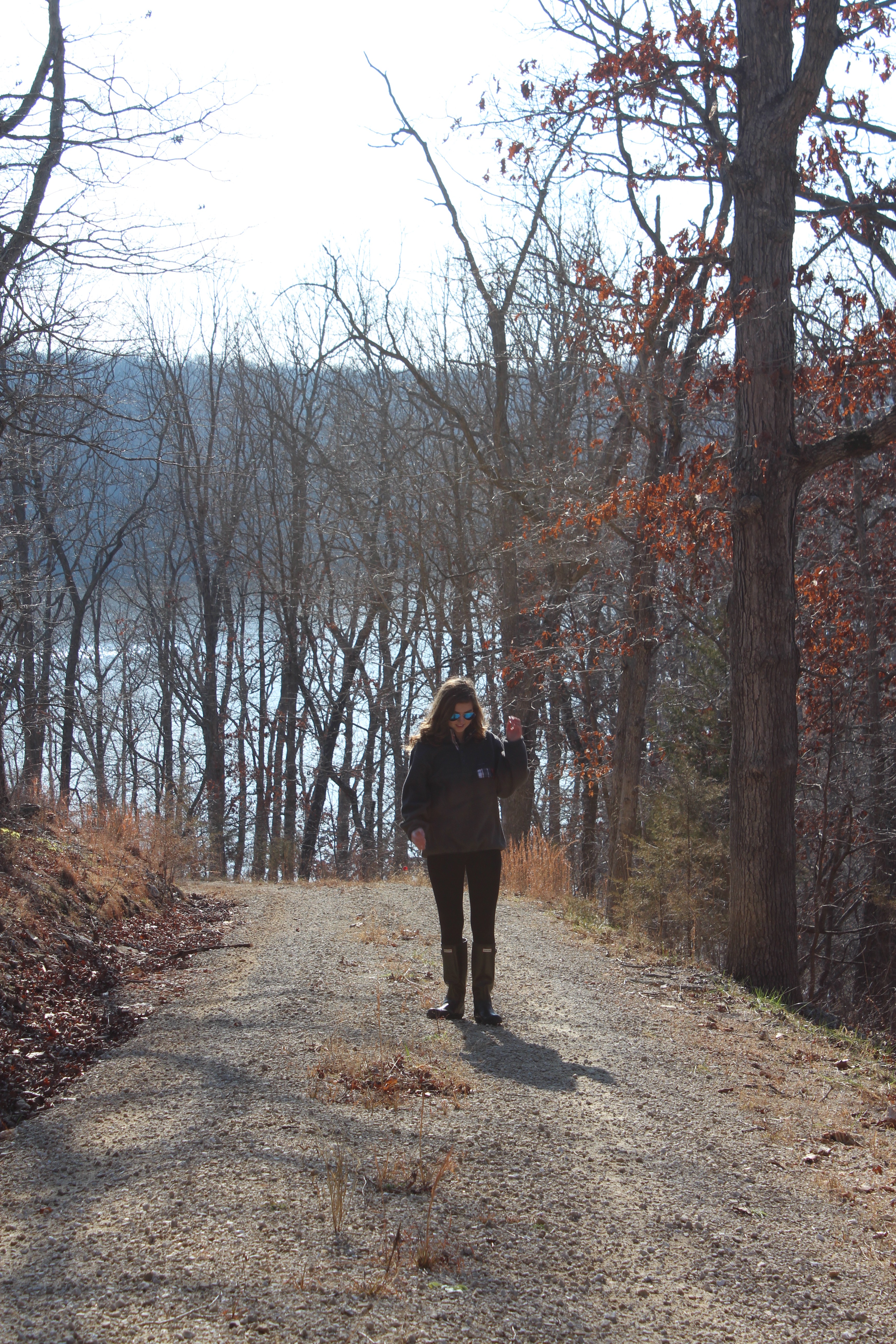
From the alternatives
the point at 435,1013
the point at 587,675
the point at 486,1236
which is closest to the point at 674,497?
the point at 435,1013

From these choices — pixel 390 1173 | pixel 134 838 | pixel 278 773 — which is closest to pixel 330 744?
pixel 278 773

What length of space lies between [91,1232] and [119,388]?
9.42 m

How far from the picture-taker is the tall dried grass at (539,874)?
13719 millimetres

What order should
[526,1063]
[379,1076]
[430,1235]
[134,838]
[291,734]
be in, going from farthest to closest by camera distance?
[291,734] < [134,838] < [526,1063] < [379,1076] < [430,1235]

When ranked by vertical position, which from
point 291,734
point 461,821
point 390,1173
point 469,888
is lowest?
point 390,1173

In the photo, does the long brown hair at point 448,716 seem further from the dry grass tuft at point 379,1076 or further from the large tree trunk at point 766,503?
the large tree trunk at point 766,503

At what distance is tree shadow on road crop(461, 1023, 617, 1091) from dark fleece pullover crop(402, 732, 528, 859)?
1114mm

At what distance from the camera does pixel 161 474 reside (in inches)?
1378

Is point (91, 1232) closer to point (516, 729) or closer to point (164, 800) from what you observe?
point (516, 729)

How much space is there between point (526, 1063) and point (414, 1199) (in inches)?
74.6

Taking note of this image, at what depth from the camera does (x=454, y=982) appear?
6.34 meters

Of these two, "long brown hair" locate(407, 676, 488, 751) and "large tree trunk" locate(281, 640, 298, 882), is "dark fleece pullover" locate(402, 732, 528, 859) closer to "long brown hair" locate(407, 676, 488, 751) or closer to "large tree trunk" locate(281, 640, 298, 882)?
"long brown hair" locate(407, 676, 488, 751)

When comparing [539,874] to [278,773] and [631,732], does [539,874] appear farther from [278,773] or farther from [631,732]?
[278,773]

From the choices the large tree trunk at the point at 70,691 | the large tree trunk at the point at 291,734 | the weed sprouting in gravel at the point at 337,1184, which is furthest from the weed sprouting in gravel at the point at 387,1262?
the large tree trunk at the point at 291,734
